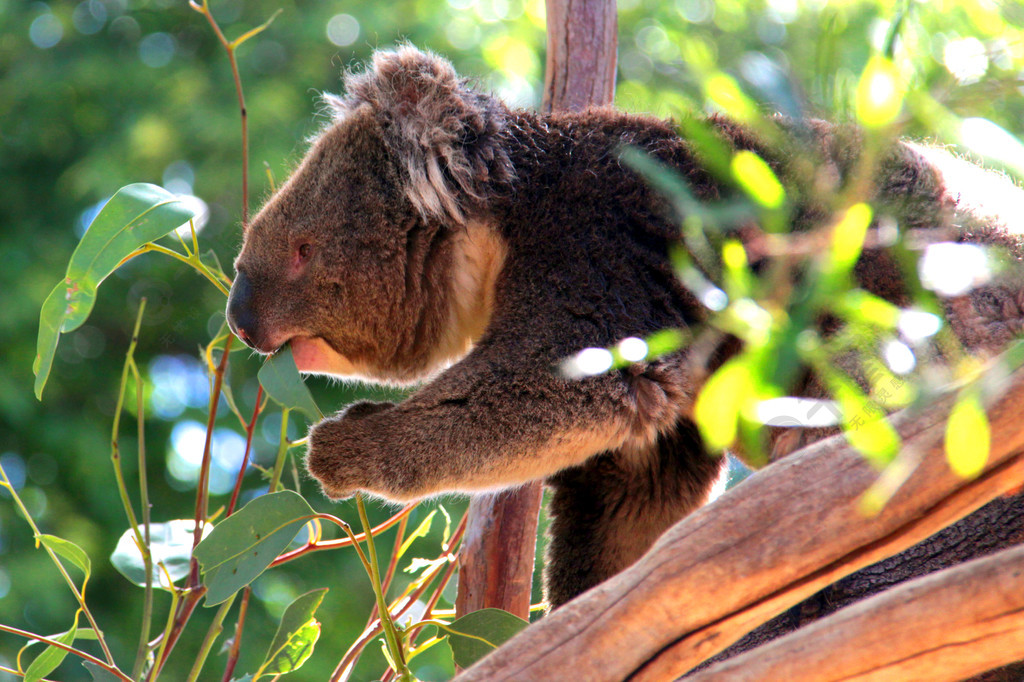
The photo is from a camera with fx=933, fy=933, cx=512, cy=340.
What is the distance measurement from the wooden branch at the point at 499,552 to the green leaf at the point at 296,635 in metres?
0.46

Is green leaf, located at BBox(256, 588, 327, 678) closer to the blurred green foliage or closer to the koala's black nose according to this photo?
the koala's black nose

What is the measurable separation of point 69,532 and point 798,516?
181 inches

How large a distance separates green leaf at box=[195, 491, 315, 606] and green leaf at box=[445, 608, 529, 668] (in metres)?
0.35

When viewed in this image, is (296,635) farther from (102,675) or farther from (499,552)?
(499,552)

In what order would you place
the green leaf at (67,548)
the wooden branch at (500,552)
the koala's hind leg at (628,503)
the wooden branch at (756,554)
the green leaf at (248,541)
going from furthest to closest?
1. the wooden branch at (500,552)
2. the koala's hind leg at (628,503)
3. the green leaf at (67,548)
4. the green leaf at (248,541)
5. the wooden branch at (756,554)

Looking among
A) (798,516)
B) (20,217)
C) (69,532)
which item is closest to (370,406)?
(798,516)

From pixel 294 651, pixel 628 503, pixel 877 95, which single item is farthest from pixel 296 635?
pixel 877 95

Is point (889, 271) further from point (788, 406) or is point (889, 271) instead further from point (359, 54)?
point (359, 54)

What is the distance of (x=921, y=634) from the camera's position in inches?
34.7

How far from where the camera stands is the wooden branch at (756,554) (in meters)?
1.00

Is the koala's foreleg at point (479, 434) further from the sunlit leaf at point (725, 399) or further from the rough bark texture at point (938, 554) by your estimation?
the sunlit leaf at point (725, 399)

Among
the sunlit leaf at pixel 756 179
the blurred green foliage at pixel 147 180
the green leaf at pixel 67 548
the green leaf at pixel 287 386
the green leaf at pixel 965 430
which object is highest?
the sunlit leaf at pixel 756 179

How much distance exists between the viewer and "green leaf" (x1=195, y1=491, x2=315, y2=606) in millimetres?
1430

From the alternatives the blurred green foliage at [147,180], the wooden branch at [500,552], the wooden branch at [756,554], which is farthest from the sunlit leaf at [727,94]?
the blurred green foliage at [147,180]
